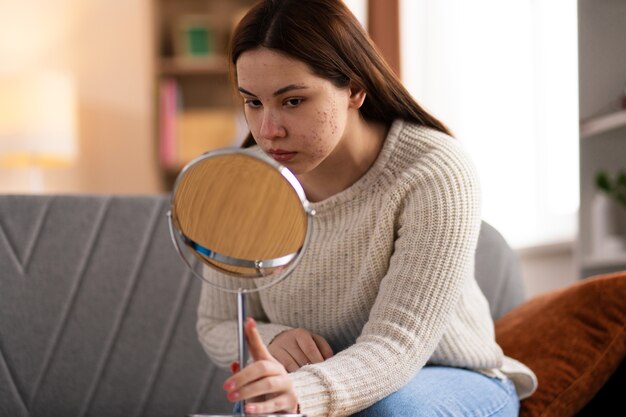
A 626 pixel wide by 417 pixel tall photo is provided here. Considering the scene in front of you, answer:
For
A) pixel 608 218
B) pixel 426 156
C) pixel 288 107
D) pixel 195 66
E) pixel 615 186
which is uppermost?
pixel 288 107

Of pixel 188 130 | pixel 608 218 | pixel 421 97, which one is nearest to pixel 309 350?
pixel 608 218

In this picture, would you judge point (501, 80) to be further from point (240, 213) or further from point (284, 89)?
point (240, 213)

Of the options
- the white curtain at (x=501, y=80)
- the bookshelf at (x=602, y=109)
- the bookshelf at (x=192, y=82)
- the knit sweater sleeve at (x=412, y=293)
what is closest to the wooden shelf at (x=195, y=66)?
the bookshelf at (x=192, y=82)

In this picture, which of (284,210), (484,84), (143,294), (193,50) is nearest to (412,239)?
(284,210)

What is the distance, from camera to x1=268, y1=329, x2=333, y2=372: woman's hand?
123cm

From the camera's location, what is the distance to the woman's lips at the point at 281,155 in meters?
1.15

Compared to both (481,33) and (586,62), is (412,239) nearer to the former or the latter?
(586,62)

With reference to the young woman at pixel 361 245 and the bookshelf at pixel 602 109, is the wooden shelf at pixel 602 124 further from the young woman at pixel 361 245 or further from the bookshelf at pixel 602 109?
the young woman at pixel 361 245

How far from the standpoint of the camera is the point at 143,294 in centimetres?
183

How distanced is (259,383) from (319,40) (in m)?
0.47

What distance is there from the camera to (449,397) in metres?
1.24

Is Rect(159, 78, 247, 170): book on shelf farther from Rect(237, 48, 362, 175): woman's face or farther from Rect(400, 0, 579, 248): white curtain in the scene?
Rect(237, 48, 362, 175): woman's face

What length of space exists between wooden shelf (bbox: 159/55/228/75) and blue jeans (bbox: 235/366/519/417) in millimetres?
3008

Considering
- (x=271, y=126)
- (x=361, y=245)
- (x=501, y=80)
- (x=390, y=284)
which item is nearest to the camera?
(x=271, y=126)
